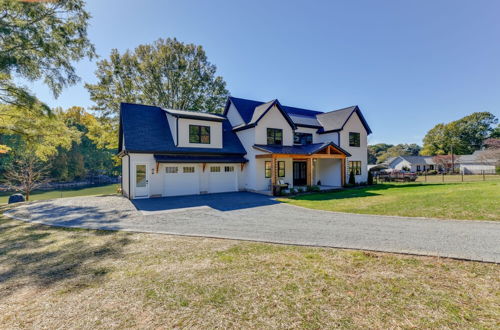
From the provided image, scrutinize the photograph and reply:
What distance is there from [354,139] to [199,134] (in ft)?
51.6

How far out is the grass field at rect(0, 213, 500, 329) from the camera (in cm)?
302

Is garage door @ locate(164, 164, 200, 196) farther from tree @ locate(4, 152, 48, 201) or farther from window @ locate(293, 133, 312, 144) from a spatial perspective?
tree @ locate(4, 152, 48, 201)

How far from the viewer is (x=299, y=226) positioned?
796 cm

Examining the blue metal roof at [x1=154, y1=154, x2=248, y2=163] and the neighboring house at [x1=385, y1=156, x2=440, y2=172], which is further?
the neighboring house at [x1=385, y1=156, x2=440, y2=172]

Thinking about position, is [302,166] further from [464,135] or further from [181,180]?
[464,135]

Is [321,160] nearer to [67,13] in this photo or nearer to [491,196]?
[491,196]

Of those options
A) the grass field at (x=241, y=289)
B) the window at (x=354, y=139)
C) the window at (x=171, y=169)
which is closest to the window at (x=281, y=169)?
the window at (x=354, y=139)

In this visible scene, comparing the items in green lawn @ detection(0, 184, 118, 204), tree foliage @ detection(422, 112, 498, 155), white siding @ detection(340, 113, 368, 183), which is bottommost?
green lawn @ detection(0, 184, 118, 204)

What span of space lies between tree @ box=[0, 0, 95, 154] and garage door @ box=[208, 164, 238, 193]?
1070 cm

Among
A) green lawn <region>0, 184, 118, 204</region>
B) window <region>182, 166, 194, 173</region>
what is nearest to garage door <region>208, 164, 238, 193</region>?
window <region>182, 166, 194, 173</region>

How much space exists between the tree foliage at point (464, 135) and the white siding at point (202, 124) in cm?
7044

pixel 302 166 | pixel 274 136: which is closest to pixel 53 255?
pixel 274 136

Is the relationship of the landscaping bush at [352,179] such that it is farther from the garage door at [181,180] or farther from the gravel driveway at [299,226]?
the garage door at [181,180]

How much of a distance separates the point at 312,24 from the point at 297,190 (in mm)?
11858
